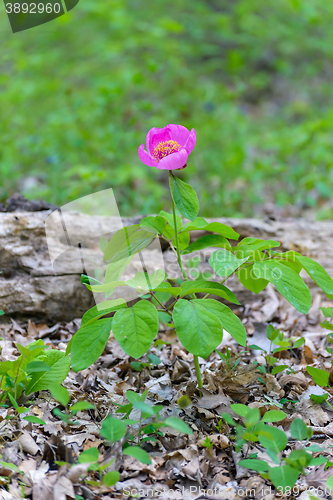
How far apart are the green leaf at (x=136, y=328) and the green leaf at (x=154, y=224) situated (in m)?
0.29

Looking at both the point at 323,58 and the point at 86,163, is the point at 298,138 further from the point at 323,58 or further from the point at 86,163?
the point at 323,58

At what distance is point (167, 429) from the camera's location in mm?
1391

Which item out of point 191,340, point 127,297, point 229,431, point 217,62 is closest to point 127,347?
point 191,340

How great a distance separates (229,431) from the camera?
142cm

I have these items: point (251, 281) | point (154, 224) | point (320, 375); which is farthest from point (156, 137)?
point (320, 375)

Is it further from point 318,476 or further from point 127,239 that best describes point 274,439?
point 127,239

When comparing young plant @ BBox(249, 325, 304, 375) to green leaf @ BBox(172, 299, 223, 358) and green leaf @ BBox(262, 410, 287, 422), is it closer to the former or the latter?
green leaf @ BBox(262, 410, 287, 422)

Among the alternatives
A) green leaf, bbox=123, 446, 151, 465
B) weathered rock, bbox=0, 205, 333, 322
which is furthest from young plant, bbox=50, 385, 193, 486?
weathered rock, bbox=0, 205, 333, 322

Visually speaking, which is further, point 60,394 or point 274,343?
point 274,343

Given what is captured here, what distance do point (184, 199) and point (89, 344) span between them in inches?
22.5

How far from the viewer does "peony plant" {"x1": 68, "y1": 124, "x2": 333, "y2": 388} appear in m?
1.17

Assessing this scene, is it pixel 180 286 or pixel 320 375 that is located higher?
pixel 180 286

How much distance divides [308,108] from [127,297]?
6522 mm

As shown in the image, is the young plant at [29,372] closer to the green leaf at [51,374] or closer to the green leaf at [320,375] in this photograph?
the green leaf at [51,374]
